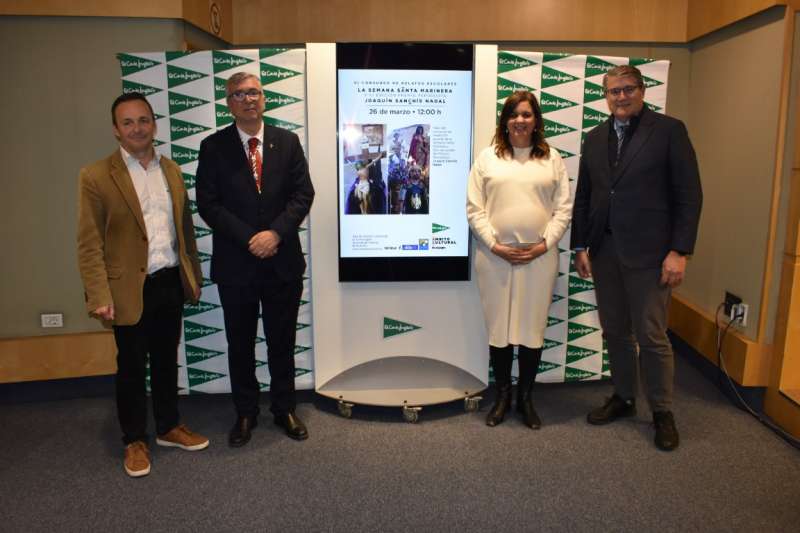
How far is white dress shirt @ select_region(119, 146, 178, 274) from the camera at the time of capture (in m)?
2.63

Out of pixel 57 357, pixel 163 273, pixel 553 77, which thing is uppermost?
pixel 553 77

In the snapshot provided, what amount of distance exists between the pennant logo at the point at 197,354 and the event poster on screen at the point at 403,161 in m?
0.96

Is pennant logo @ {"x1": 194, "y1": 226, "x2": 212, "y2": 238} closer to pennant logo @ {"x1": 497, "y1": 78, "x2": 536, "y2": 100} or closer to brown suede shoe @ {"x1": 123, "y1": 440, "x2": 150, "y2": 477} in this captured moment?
brown suede shoe @ {"x1": 123, "y1": 440, "x2": 150, "y2": 477}

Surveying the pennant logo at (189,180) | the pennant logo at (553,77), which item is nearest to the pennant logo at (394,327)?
the pennant logo at (189,180)

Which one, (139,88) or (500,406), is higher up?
(139,88)

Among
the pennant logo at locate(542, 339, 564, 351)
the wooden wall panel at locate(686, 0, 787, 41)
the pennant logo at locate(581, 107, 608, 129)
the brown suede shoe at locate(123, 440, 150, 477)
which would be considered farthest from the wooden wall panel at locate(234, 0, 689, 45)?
the brown suede shoe at locate(123, 440, 150, 477)

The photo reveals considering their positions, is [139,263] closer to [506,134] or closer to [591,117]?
[506,134]

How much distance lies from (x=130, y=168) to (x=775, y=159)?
128 inches

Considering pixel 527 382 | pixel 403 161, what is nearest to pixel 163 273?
pixel 403 161

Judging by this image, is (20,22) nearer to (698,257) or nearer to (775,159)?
(775,159)

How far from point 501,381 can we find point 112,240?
6.60 ft

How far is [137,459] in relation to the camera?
2.72 meters

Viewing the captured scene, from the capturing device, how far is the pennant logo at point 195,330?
132 inches

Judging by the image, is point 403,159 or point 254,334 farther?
point 403,159
